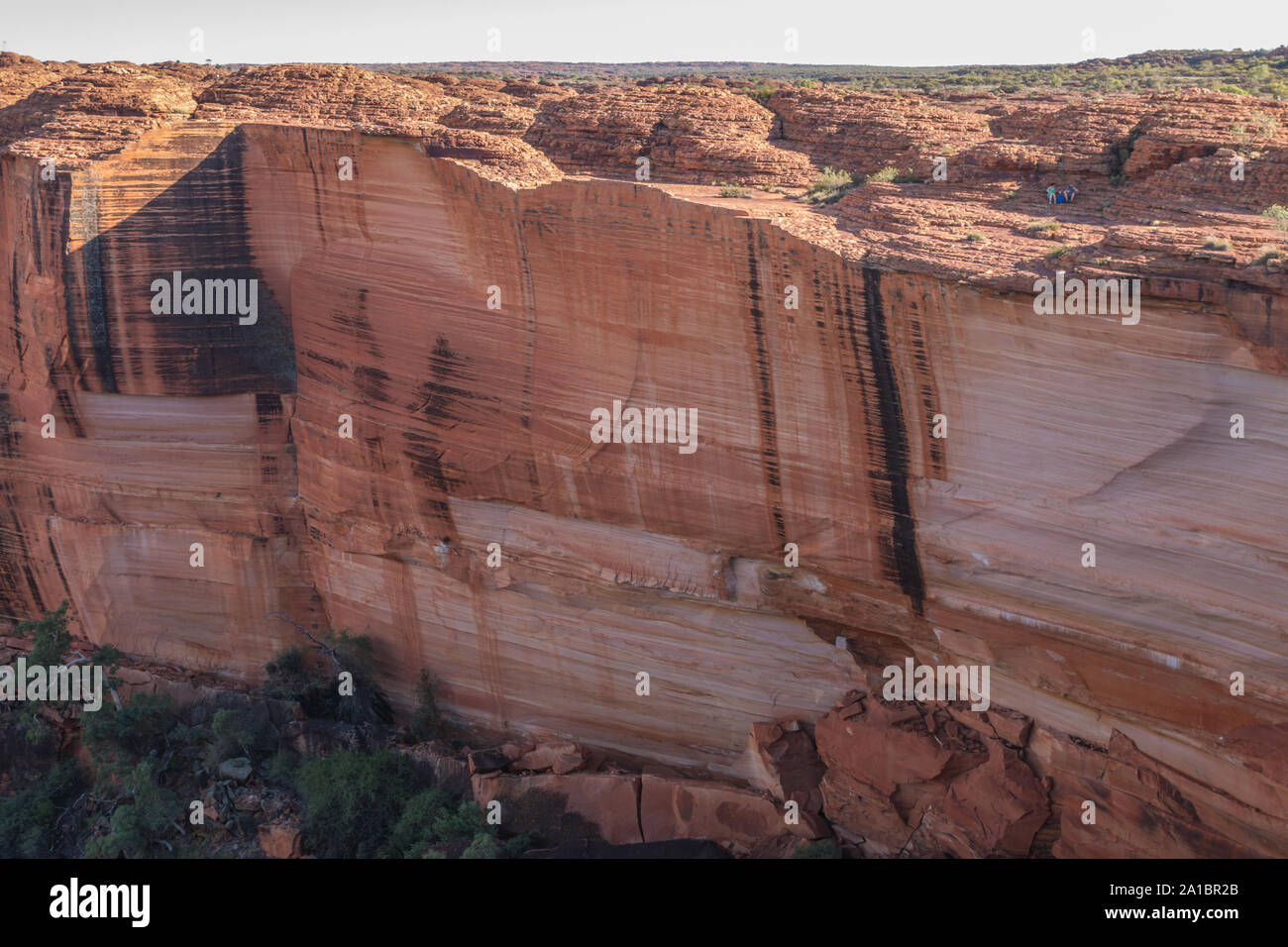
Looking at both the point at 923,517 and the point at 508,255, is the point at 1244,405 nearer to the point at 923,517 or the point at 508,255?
the point at 923,517

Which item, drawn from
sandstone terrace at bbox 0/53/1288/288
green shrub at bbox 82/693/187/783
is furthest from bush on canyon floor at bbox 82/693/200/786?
sandstone terrace at bbox 0/53/1288/288

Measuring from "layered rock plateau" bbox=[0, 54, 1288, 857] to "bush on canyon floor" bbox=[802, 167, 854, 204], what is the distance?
695 mm

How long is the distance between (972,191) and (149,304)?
513 inches

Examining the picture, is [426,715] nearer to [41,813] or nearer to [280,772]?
[280,772]

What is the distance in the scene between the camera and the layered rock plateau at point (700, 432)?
1175 cm

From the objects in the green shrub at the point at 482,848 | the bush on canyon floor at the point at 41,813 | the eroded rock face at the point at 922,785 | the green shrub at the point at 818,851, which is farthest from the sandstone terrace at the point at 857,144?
the bush on canyon floor at the point at 41,813

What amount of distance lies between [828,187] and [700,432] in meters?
4.57

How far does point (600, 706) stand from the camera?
55.6 ft

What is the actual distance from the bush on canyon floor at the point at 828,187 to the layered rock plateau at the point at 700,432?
2.28 ft

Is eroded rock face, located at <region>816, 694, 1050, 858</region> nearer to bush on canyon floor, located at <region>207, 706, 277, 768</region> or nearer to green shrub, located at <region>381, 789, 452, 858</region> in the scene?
green shrub, located at <region>381, 789, 452, 858</region>

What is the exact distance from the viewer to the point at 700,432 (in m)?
14.4

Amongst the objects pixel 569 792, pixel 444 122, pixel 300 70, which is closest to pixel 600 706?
pixel 569 792

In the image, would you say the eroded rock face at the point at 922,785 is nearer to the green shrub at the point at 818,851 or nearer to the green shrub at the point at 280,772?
the green shrub at the point at 818,851

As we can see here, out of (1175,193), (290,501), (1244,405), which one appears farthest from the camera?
(290,501)
